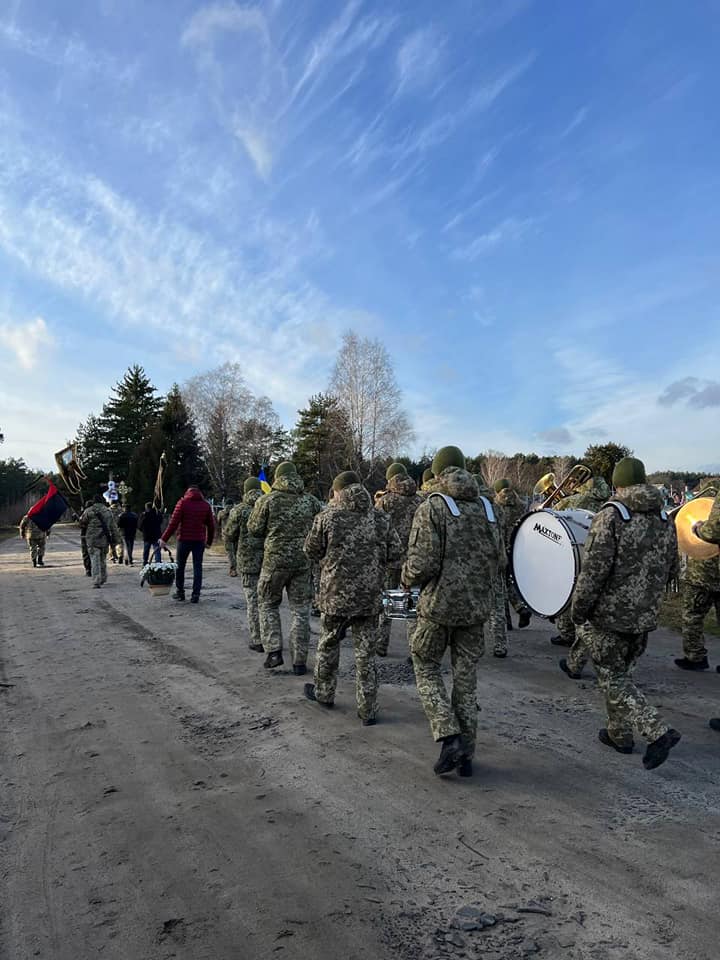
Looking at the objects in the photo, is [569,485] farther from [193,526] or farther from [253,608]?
[193,526]

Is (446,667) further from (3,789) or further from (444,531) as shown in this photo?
(3,789)

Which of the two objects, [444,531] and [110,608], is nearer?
[444,531]

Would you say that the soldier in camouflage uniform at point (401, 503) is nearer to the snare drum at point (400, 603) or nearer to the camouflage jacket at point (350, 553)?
the snare drum at point (400, 603)

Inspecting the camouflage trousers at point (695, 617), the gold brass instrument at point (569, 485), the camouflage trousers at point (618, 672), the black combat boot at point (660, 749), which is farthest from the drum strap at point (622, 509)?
the gold brass instrument at point (569, 485)

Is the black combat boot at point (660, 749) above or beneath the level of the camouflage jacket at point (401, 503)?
beneath

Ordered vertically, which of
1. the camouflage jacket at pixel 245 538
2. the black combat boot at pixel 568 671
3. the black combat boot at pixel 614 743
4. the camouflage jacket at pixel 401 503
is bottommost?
the black combat boot at pixel 614 743

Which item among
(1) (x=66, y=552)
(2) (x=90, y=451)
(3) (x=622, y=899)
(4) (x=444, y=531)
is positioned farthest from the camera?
(2) (x=90, y=451)

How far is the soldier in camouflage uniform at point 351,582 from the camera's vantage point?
17.8 ft

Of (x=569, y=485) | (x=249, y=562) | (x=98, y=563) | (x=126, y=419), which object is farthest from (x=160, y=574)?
(x=126, y=419)

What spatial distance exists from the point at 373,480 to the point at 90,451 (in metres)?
26.6

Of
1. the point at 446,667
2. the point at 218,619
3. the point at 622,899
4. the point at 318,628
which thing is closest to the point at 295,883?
the point at 622,899

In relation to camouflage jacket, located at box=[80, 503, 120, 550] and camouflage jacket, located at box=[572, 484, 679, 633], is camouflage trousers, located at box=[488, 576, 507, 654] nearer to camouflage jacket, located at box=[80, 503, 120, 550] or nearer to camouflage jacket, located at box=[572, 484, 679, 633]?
camouflage jacket, located at box=[572, 484, 679, 633]

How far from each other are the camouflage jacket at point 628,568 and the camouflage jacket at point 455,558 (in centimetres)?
70

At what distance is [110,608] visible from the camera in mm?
11375
